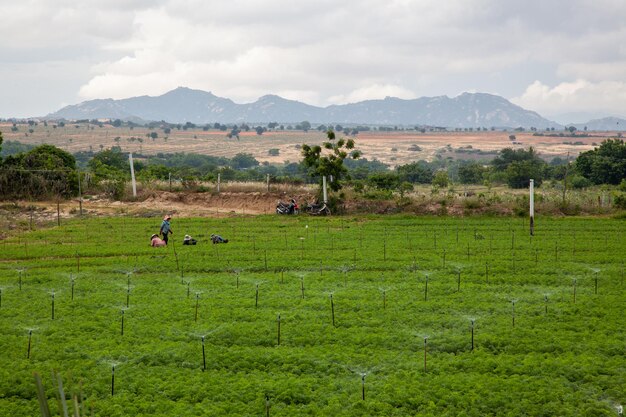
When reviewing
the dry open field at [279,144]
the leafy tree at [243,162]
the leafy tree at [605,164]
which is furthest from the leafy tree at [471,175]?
the leafy tree at [243,162]

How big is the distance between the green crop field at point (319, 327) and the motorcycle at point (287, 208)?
442 inches

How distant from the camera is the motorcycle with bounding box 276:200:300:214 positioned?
41.6 metres

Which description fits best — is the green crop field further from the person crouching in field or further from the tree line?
the tree line

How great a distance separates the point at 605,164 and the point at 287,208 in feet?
112

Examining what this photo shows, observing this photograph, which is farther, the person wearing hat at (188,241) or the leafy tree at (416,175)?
the leafy tree at (416,175)

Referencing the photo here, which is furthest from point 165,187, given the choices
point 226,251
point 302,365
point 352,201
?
point 302,365

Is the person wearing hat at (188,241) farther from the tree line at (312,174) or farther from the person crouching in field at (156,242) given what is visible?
the tree line at (312,174)

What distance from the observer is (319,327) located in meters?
17.3

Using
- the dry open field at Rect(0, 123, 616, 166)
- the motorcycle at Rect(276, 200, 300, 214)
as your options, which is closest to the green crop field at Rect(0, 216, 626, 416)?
the motorcycle at Rect(276, 200, 300, 214)

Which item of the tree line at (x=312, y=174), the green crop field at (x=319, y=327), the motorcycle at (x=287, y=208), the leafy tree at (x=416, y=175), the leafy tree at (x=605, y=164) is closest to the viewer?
the green crop field at (x=319, y=327)

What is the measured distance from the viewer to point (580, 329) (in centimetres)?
1688

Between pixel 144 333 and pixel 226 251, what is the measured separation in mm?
11429

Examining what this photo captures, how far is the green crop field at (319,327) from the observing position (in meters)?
13.1

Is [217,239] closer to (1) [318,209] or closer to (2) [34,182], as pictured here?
(1) [318,209]
